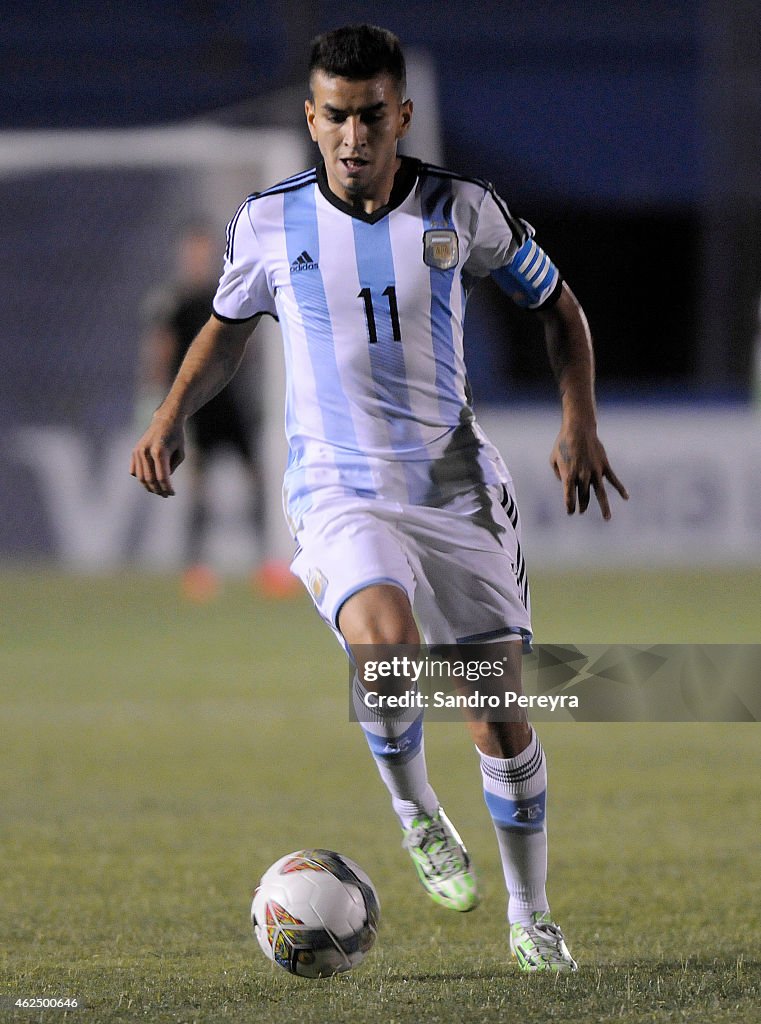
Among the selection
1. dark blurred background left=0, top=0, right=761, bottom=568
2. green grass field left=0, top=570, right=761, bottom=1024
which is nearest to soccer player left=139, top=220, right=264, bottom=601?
dark blurred background left=0, top=0, right=761, bottom=568

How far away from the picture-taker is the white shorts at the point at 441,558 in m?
4.04

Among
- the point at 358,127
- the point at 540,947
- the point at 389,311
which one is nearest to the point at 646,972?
the point at 540,947

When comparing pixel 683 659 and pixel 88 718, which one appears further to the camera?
pixel 88 718

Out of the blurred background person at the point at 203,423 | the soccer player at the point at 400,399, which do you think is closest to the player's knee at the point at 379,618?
the soccer player at the point at 400,399

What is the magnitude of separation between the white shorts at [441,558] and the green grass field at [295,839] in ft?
2.56

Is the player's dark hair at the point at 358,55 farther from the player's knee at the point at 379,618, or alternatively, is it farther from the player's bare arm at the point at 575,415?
the player's knee at the point at 379,618

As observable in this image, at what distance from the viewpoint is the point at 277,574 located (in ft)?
41.6

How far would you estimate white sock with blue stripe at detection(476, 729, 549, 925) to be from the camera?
13.2 ft

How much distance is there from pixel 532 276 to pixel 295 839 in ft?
7.16

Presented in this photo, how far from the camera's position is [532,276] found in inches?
164

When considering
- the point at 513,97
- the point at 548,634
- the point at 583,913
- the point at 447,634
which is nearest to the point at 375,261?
the point at 447,634

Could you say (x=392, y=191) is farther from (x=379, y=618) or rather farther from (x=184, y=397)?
(x=379, y=618)

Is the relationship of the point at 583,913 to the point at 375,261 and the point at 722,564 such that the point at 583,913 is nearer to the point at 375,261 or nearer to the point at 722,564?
the point at 375,261

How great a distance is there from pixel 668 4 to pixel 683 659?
23.5 meters
